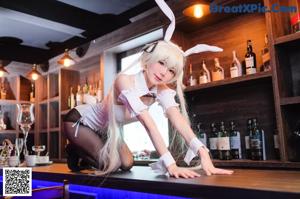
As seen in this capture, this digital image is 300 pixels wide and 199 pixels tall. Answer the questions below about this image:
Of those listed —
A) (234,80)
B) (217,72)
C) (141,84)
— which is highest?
(217,72)

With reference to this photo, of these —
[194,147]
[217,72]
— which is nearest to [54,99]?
[217,72]

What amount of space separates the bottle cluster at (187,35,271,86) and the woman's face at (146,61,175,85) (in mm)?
805

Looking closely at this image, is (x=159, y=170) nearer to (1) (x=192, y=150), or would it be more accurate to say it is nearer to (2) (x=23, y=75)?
(1) (x=192, y=150)

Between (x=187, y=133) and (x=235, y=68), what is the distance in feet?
2.98

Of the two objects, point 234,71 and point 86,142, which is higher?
point 234,71

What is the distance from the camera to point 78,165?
67.6 inches

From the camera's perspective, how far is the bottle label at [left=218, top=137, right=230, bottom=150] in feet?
6.64

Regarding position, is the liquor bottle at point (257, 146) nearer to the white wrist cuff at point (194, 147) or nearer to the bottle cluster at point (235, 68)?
the bottle cluster at point (235, 68)

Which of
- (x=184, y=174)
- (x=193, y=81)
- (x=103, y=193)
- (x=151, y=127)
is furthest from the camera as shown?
(x=193, y=81)

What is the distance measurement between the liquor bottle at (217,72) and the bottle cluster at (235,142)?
323 millimetres

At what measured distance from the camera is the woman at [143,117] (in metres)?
1.24

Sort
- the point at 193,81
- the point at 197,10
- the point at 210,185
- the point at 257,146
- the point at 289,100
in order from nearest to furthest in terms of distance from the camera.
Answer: the point at 210,185 < the point at 289,100 < the point at 257,146 < the point at 197,10 < the point at 193,81

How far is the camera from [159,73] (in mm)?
1334

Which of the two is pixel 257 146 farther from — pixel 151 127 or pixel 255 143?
pixel 151 127
